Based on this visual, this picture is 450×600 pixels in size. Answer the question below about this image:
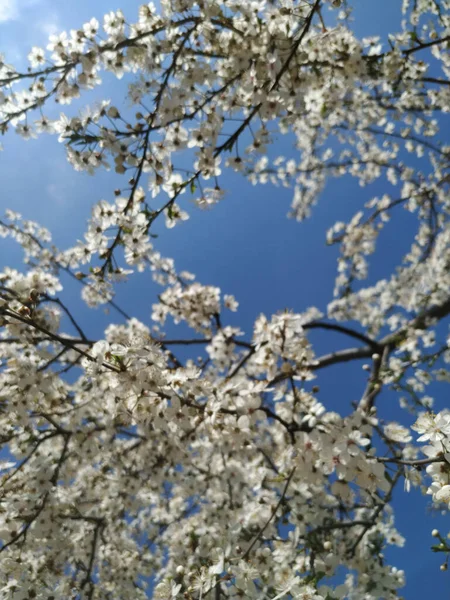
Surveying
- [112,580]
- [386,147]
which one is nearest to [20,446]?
[112,580]

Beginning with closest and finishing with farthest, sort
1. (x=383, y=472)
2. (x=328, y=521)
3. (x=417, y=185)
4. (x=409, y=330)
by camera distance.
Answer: (x=383, y=472) → (x=328, y=521) → (x=409, y=330) → (x=417, y=185)

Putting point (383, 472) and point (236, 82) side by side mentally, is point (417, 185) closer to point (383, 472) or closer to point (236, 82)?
point (236, 82)

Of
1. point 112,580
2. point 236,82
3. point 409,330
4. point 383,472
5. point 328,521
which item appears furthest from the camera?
point 409,330

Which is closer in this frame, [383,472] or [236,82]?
[383,472]

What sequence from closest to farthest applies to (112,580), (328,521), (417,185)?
(328,521), (112,580), (417,185)

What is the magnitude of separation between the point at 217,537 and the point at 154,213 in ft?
10.6

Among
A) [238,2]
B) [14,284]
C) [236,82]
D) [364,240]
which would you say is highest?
[364,240]

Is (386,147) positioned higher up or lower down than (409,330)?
higher up

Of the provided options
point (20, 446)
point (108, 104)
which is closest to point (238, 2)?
point (108, 104)

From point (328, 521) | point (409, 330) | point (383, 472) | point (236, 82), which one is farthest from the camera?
point (409, 330)

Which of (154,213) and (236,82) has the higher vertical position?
(236,82)

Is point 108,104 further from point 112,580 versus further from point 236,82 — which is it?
point 112,580

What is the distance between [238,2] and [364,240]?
19.9 feet

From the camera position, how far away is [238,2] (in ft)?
9.45
